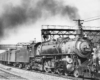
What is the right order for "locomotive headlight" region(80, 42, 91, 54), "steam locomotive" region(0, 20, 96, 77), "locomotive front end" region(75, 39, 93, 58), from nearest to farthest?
"steam locomotive" region(0, 20, 96, 77) < "locomotive front end" region(75, 39, 93, 58) < "locomotive headlight" region(80, 42, 91, 54)

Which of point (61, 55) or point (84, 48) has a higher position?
point (84, 48)

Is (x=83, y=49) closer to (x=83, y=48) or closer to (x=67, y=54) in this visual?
(x=83, y=48)

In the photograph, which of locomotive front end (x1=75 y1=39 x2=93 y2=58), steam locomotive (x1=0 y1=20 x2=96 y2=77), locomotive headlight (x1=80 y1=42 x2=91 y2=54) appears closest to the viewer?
steam locomotive (x1=0 y1=20 x2=96 y2=77)

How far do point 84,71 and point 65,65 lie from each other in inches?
96.6

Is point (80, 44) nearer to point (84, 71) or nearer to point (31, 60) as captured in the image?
point (84, 71)

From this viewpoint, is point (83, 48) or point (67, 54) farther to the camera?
point (67, 54)

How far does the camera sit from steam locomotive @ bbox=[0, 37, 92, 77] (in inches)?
563

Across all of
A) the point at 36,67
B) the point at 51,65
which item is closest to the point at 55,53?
the point at 51,65

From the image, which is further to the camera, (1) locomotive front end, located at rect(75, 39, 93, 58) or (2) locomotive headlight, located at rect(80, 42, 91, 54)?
(2) locomotive headlight, located at rect(80, 42, 91, 54)

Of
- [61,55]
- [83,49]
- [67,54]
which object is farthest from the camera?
[61,55]

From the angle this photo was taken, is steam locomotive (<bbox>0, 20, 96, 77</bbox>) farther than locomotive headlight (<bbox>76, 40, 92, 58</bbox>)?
No

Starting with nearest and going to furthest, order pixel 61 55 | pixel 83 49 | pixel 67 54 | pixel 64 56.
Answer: pixel 83 49 < pixel 67 54 < pixel 64 56 < pixel 61 55

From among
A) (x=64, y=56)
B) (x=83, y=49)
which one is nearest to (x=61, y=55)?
(x=64, y=56)

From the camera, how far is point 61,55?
15844 mm
